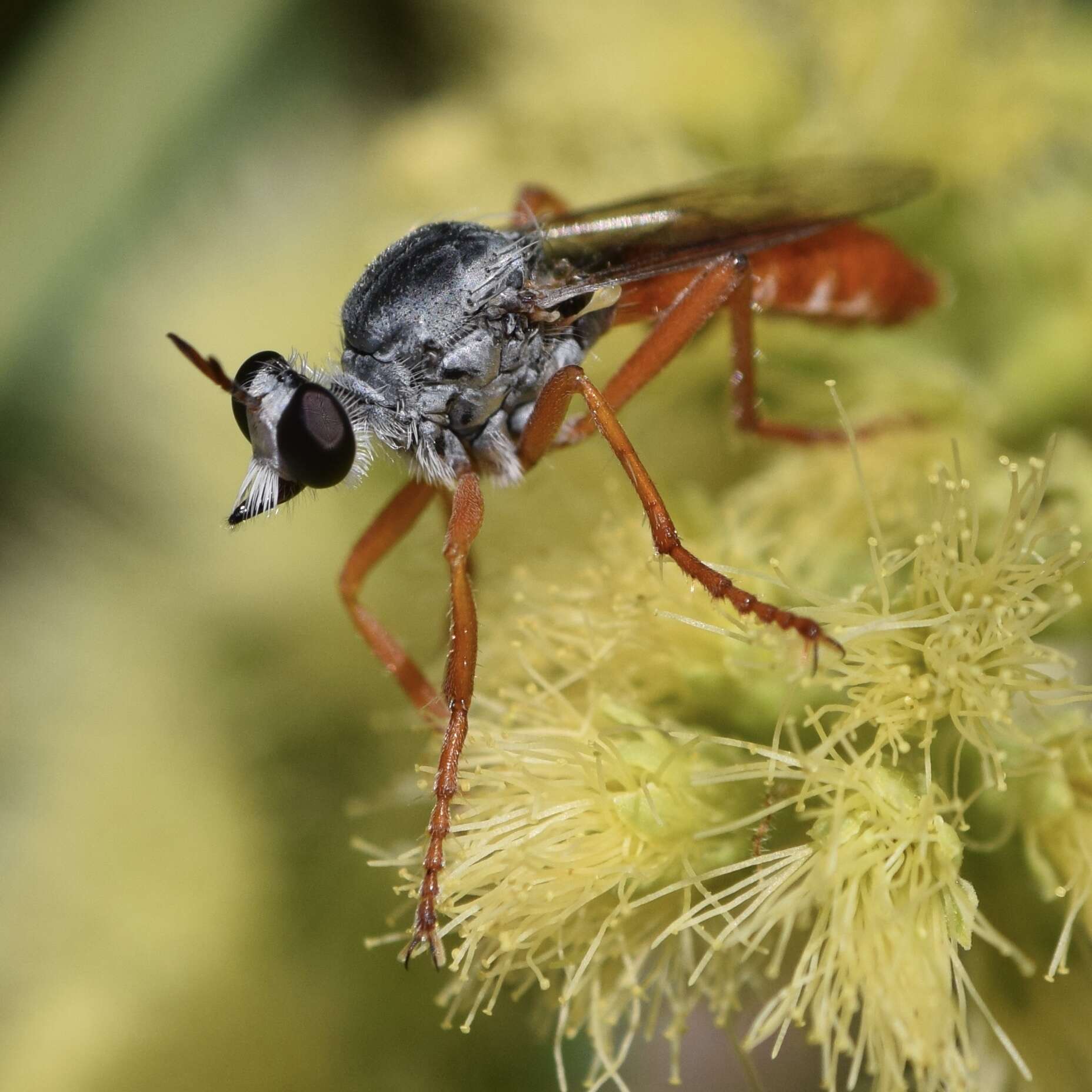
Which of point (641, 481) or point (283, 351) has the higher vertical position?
point (283, 351)

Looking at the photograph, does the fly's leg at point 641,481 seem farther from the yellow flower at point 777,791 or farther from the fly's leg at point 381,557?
the fly's leg at point 381,557

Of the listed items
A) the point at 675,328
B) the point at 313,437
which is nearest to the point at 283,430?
the point at 313,437

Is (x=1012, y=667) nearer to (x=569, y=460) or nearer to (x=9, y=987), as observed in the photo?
(x=569, y=460)

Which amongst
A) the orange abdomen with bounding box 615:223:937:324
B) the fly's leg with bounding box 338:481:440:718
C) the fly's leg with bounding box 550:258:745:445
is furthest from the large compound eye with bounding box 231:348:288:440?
the orange abdomen with bounding box 615:223:937:324

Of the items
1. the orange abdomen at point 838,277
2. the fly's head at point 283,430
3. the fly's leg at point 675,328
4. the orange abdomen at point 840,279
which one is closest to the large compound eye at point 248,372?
the fly's head at point 283,430

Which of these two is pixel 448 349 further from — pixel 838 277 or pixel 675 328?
pixel 838 277

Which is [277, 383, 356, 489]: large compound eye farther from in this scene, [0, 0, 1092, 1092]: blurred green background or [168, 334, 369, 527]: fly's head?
[0, 0, 1092, 1092]: blurred green background

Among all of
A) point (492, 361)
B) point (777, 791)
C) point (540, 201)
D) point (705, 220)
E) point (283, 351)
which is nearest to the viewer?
point (777, 791)
